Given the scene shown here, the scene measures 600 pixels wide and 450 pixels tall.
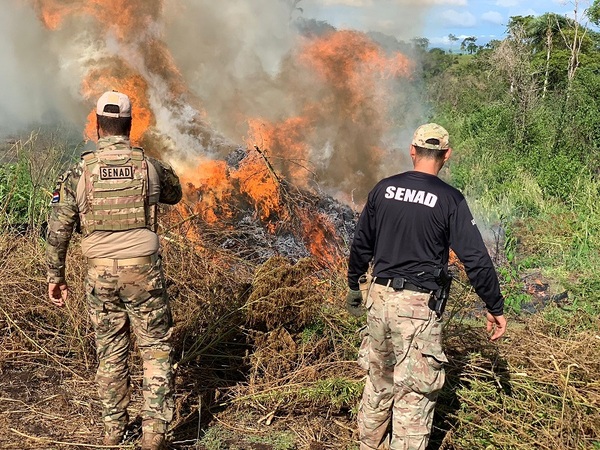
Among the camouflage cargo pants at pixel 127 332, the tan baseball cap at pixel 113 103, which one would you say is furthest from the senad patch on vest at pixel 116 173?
the camouflage cargo pants at pixel 127 332

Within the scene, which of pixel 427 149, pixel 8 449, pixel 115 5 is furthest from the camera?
pixel 115 5

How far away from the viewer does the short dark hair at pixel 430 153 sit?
9.85 ft

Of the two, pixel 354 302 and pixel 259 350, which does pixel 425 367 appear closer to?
pixel 354 302

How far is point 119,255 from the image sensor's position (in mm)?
3246

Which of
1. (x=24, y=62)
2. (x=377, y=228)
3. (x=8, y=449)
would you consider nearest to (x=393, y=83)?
(x=24, y=62)

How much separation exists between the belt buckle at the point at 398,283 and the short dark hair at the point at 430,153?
70cm

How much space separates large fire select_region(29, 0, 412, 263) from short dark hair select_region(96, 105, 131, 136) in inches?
131

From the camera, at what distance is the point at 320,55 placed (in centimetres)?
1035

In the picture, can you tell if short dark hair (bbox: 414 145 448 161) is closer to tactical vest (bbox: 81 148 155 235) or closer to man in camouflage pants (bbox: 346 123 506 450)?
man in camouflage pants (bbox: 346 123 506 450)

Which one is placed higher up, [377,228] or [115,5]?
[115,5]

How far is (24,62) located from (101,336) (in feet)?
29.5

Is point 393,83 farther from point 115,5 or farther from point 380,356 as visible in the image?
point 380,356

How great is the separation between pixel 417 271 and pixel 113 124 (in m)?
1.96

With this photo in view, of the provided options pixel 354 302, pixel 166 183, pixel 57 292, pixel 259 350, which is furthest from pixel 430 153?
pixel 57 292
